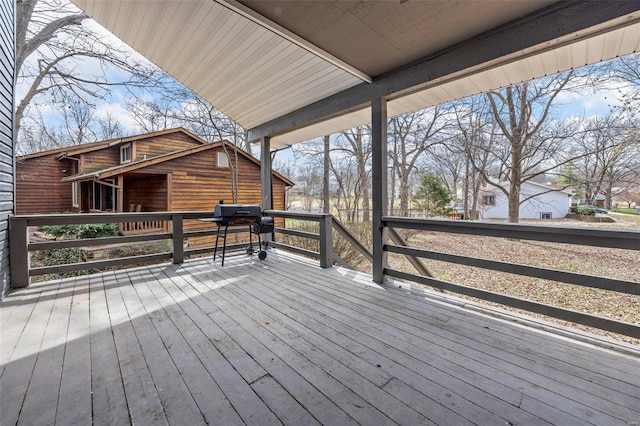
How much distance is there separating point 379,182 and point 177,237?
123 inches

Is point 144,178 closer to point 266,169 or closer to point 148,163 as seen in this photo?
point 148,163

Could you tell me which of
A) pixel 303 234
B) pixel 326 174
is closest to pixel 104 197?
pixel 326 174

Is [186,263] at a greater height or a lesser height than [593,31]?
lesser

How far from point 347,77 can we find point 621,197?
9.78 meters

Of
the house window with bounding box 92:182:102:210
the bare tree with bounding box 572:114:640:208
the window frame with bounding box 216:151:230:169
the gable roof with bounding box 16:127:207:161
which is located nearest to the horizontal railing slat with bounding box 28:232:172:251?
the window frame with bounding box 216:151:230:169

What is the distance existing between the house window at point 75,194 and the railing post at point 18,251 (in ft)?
36.1

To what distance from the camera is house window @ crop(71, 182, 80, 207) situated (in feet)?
39.6

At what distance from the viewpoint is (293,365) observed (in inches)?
71.3

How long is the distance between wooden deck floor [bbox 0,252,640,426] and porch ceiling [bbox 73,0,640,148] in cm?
228

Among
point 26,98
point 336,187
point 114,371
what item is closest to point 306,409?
point 114,371

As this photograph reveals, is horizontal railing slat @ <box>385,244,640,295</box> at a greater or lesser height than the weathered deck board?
greater

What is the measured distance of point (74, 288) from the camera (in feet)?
10.7

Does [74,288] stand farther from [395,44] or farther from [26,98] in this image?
[26,98]

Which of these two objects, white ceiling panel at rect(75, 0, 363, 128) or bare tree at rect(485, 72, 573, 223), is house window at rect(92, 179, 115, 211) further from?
bare tree at rect(485, 72, 573, 223)
